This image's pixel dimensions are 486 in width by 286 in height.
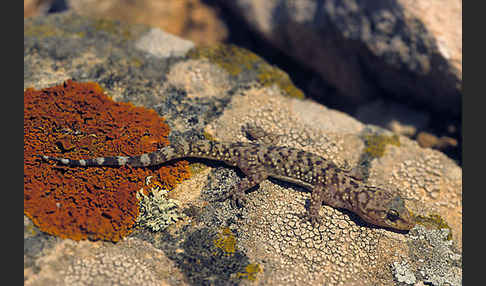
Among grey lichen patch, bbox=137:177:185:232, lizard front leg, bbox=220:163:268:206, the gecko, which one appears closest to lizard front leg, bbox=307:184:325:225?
the gecko

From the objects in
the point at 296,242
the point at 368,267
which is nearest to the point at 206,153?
the point at 296,242

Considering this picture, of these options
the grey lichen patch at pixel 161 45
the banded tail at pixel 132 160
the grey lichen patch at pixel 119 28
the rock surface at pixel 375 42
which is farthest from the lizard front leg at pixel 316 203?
the grey lichen patch at pixel 119 28

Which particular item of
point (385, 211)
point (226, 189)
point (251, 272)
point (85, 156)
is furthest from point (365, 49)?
point (85, 156)

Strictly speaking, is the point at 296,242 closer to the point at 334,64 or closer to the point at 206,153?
the point at 206,153

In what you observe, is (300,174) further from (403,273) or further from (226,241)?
(403,273)

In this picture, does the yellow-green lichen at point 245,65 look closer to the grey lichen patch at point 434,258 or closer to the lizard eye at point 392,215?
the lizard eye at point 392,215

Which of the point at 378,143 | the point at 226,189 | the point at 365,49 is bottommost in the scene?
the point at 226,189
